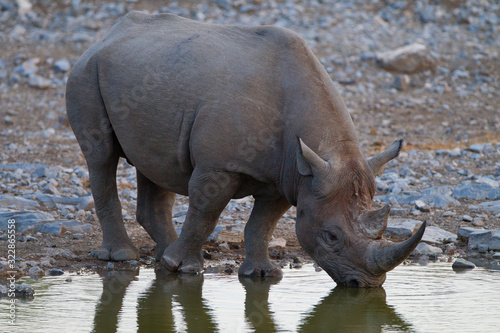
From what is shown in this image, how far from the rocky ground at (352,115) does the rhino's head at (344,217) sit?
4.76 ft

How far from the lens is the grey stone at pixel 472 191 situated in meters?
10.4

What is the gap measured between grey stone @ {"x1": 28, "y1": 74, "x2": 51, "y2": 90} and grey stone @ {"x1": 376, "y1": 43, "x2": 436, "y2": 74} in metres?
7.45

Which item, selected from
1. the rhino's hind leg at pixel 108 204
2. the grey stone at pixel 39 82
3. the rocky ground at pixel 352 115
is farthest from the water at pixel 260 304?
the grey stone at pixel 39 82

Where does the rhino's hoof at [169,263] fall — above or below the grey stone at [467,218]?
below

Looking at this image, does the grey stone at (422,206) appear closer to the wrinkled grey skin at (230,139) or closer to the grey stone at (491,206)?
the grey stone at (491,206)

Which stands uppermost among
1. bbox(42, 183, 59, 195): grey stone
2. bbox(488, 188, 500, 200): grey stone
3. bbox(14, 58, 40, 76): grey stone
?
bbox(14, 58, 40, 76): grey stone

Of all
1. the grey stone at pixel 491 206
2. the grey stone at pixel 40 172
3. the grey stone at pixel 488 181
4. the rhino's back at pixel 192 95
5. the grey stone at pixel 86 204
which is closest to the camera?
the rhino's back at pixel 192 95

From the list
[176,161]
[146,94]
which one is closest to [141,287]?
[176,161]

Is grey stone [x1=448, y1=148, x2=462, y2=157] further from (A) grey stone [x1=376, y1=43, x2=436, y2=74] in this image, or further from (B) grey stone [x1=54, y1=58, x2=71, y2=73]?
(B) grey stone [x1=54, y1=58, x2=71, y2=73]

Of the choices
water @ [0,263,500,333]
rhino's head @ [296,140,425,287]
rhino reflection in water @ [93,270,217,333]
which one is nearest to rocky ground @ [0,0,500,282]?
rhino reflection in water @ [93,270,217,333]

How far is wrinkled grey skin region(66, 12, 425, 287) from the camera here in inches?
242

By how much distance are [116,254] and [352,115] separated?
10038 mm

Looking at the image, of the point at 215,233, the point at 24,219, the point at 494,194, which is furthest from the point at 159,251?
the point at 494,194

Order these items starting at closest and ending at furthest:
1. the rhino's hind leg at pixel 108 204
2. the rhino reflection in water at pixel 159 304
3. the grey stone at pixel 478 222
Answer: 1. the rhino reflection in water at pixel 159 304
2. the rhino's hind leg at pixel 108 204
3. the grey stone at pixel 478 222
